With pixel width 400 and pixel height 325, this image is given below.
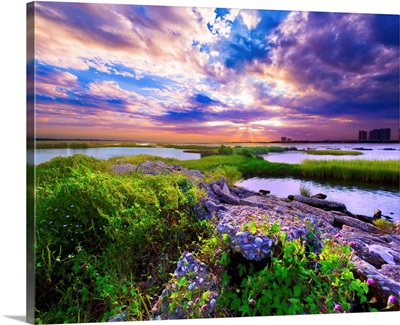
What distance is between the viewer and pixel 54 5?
11.6ft

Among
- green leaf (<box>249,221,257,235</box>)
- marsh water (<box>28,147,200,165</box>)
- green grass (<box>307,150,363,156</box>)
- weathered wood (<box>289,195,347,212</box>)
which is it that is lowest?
green leaf (<box>249,221,257,235</box>)

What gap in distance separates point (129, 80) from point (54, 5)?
887 mm

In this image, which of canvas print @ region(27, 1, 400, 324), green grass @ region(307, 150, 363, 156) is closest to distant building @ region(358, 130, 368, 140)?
canvas print @ region(27, 1, 400, 324)

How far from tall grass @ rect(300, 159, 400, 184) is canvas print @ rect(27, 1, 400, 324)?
15 millimetres

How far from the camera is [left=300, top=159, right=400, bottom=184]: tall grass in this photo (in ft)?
14.2

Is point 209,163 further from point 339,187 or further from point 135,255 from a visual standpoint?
point 339,187

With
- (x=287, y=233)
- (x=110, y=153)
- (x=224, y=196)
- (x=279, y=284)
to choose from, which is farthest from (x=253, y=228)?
(x=110, y=153)

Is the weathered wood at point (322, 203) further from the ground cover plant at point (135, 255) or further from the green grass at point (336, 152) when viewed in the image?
the ground cover plant at point (135, 255)

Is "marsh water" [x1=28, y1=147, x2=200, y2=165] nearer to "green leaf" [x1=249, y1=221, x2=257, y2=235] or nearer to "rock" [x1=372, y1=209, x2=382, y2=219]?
"green leaf" [x1=249, y1=221, x2=257, y2=235]

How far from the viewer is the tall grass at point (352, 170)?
4.34 metres

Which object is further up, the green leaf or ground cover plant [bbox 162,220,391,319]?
the green leaf

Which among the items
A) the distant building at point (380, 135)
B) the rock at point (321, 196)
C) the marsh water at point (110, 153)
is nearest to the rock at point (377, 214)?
the rock at point (321, 196)

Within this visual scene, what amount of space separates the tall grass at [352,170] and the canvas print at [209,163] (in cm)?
2

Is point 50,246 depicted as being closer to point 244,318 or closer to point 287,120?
point 244,318
